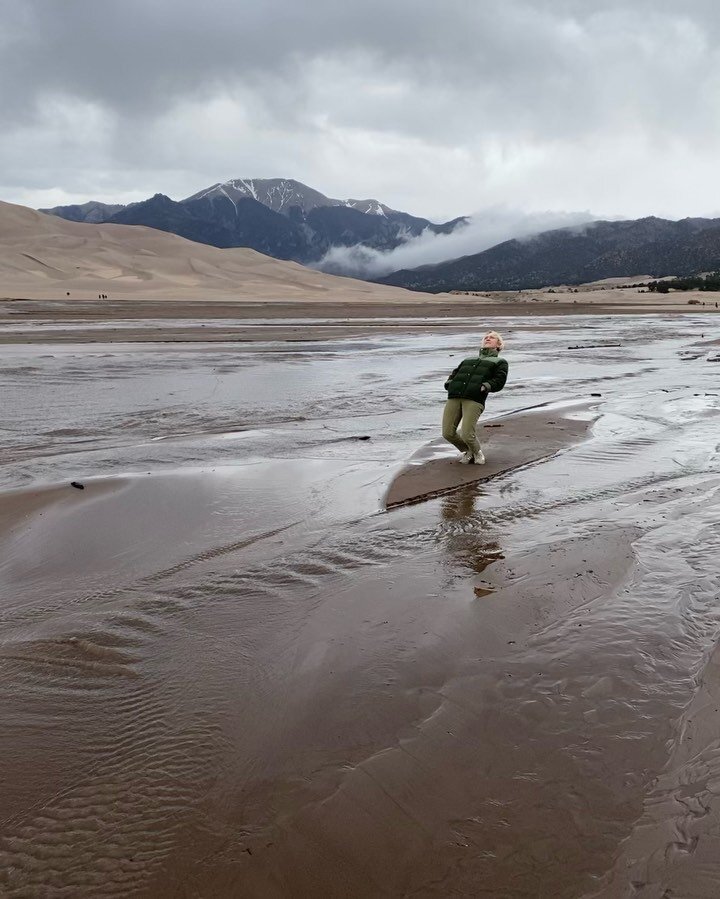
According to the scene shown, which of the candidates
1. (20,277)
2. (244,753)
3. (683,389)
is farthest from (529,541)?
(20,277)

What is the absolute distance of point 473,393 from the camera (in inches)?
324

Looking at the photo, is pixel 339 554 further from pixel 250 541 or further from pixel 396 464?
pixel 396 464

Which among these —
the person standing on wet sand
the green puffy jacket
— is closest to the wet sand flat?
the person standing on wet sand

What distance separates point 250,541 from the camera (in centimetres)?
562

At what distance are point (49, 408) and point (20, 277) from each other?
166 feet

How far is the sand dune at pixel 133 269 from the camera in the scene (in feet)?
178

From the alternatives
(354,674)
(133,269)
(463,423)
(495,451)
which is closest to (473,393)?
(463,423)

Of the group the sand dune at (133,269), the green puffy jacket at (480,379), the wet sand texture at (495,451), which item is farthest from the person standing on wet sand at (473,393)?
the sand dune at (133,269)

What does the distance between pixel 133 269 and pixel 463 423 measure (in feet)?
218

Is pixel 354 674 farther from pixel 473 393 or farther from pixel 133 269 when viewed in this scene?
pixel 133 269

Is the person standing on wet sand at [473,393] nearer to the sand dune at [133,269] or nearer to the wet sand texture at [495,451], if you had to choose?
the wet sand texture at [495,451]

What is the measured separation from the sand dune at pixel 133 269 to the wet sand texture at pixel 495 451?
43.9 m

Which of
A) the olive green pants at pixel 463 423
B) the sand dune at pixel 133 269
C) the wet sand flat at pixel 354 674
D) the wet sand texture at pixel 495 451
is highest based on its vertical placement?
the sand dune at pixel 133 269

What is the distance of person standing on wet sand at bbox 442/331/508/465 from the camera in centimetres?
820
